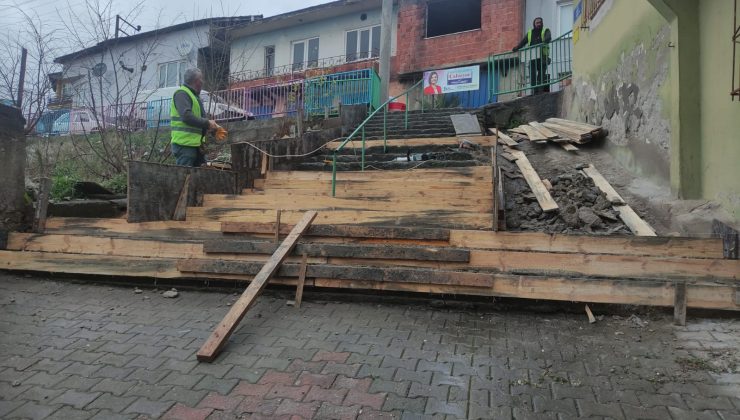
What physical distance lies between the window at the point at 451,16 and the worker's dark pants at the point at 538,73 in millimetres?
6784

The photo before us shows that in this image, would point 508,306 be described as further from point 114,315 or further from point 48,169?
point 48,169

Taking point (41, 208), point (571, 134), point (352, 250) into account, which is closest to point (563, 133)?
point (571, 134)

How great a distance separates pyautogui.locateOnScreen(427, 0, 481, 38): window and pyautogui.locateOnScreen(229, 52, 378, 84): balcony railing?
2.73 metres

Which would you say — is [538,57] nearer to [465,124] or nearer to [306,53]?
[465,124]

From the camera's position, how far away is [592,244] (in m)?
3.71

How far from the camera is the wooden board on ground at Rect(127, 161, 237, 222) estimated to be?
4910 mm

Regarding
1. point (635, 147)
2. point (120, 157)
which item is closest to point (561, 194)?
point (635, 147)

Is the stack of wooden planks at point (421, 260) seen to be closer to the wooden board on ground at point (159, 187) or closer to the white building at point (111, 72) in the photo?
the wooden board on ground at point (159, 187)

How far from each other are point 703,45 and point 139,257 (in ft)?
19.3

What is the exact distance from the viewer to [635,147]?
18.6 feet

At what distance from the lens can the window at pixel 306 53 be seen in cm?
1998

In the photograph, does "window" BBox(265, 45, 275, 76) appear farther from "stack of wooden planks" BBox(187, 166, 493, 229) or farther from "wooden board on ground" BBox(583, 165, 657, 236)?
"wooden board on ground" BBox(583, 165, 657, 236)

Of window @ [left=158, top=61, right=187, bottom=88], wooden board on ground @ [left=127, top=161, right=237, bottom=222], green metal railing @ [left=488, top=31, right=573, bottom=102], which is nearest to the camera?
wooden board on ground @ [left=127, top=161, right=237, bottom=222]

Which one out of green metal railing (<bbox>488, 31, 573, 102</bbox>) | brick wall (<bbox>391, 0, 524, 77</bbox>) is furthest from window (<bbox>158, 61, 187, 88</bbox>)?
green metal railing (<bbox>488, 31, 573, 102</bbox>)
